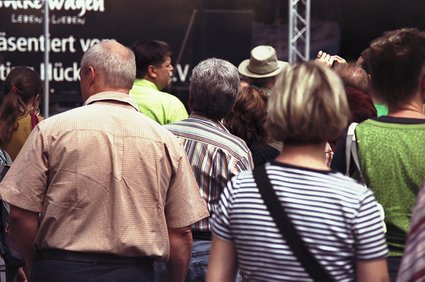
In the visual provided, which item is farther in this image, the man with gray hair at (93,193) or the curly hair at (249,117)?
the curly hair at (249,117)

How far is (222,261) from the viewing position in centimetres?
317

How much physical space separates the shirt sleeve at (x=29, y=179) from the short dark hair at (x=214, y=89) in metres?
1.04

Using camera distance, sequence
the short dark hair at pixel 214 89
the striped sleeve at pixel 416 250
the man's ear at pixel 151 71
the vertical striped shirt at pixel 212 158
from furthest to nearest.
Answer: the man's ear at pixel 151 71 → the short dark hair at pixel 214 89 → the vertical striped shirt at pixel 212 158 → the striped sleeve at pixel 416 250

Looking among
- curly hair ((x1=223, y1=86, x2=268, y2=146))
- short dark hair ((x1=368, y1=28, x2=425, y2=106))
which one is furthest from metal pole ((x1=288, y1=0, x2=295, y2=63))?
short dark hair ((x1=368, y1=28, x2=425, y2=106))

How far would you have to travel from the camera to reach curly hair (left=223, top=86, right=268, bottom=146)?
17.7 ft

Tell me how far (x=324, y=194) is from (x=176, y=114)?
324cm

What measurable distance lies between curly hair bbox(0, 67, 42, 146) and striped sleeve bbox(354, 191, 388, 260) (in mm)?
4214

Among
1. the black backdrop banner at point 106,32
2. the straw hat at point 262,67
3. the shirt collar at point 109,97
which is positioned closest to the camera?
the shirt collar at point 109,97

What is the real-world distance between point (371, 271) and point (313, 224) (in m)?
0.21

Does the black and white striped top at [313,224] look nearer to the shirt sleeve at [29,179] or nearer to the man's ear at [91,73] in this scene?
the shirt sleeve at [29,179]

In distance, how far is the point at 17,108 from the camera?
688 cm

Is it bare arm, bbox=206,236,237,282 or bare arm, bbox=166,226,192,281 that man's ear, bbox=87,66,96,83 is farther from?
bare arm, bbox=206,236,237,282

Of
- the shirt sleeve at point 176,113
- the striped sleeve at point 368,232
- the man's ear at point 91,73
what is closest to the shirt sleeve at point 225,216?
the striped sleeve at point 368,232

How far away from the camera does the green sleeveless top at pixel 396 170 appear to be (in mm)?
3641
